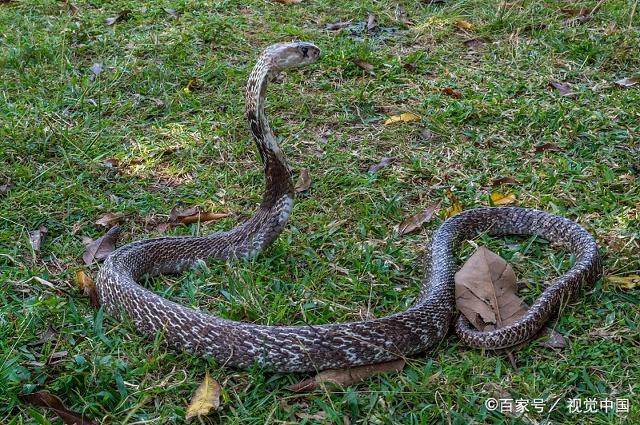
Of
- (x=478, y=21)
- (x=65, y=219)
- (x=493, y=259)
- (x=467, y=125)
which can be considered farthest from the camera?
(x=478, y=21)

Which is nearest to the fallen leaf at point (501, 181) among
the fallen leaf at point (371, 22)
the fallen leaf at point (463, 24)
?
the fallen leaf at point (463, 24)

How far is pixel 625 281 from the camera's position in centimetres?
438

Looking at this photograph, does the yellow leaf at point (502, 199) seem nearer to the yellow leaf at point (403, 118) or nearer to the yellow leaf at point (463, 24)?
the yellow leaf at point (403, 118)

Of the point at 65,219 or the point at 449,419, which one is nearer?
the point at 449,419

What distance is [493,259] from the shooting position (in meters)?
4.41

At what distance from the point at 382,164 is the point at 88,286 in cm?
236

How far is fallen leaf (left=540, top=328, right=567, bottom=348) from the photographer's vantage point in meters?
3.92

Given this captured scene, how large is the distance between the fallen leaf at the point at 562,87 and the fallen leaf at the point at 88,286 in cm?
410

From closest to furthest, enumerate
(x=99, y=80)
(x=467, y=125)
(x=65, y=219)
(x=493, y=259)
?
(x=493, y=259), (x=65, y=219), (x=467, y=125), (x=99, y=80)

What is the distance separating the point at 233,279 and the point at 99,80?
132 inches

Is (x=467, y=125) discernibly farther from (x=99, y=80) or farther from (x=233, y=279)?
(x=99, y=80)

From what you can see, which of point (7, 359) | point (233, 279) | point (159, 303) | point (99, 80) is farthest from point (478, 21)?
point (7, 359)

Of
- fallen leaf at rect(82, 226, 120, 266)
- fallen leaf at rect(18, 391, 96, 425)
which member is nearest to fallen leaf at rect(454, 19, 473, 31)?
fallen leaf at rect(82, 226, 120, 266)

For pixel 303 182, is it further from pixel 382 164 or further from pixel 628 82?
pixel 628 82
